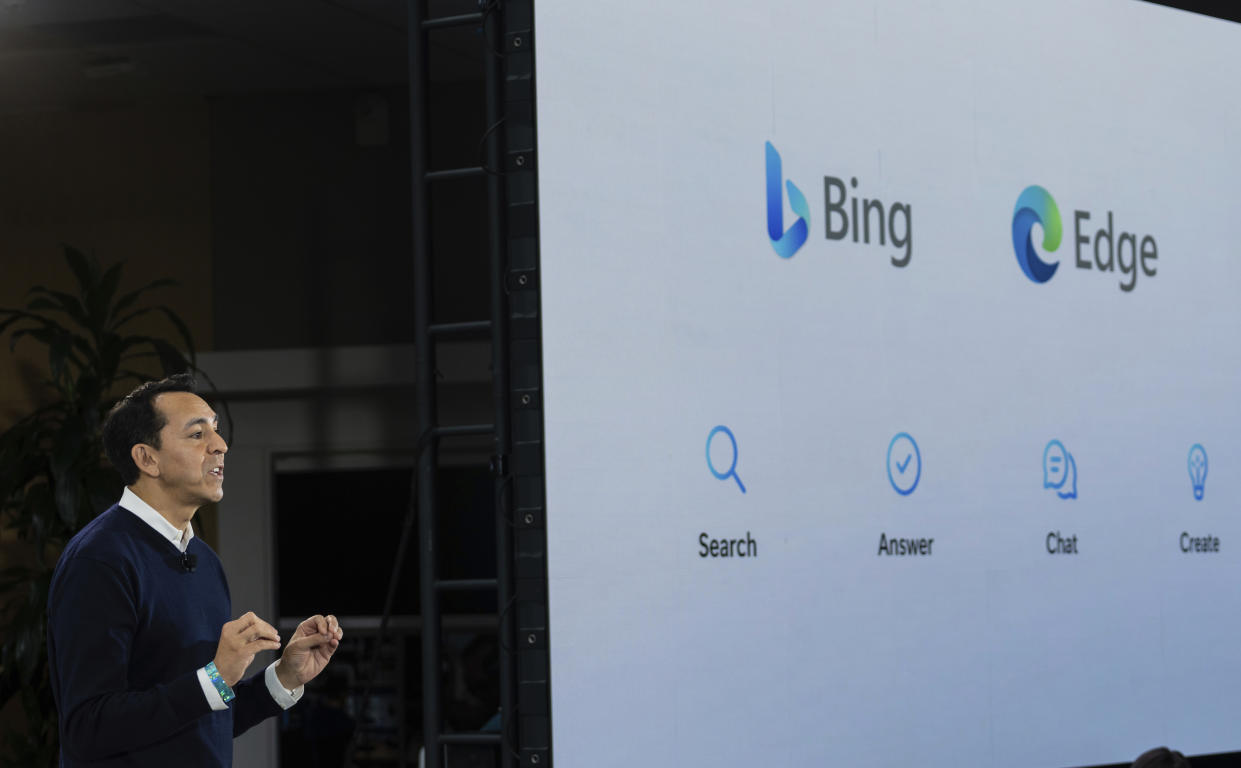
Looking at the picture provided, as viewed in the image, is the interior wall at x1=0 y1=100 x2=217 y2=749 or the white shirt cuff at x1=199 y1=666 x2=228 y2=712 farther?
the interior wall at x1=0 y1=100 x2=217 y2=749

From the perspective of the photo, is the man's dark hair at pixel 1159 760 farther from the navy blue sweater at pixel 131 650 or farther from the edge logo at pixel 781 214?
the navy blue sweater at pixel 131 650

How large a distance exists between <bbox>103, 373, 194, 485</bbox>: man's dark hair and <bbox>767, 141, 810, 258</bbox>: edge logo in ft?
3.64

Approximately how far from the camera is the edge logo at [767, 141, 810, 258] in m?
2.57

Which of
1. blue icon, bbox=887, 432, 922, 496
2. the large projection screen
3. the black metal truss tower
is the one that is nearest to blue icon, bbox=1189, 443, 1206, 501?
the large projection screen

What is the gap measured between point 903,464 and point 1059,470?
1.49 ft

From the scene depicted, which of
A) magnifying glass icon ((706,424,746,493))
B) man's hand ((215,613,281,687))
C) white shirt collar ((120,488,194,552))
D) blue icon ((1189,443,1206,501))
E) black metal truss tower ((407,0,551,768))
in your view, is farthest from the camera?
blue icon ((1189,443,1206,501))

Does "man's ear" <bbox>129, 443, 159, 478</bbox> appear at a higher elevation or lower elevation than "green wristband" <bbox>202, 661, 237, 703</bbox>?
higher

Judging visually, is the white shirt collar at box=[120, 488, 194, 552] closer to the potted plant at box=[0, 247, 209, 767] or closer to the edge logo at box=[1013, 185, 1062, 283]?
the edge logo at box=[1013, 185, 1062, 283]

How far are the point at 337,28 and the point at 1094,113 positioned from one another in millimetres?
2761

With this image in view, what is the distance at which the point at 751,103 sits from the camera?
2.57 meters

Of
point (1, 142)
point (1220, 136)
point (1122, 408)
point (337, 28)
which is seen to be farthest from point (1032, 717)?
point (1, 142)

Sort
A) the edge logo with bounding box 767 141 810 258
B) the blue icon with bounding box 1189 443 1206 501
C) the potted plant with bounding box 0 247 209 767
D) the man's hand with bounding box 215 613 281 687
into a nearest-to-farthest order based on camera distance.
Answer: the man's hand with bounding box 215 613 281 687, the edge logo with bounding box 767 141 810 258, the blue icon with bounding box 1189 443 1206 501, the potted plant with bounding box 0 247 209 767

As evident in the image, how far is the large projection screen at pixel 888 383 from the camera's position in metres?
2.34

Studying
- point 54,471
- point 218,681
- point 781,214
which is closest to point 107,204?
point 54,471
